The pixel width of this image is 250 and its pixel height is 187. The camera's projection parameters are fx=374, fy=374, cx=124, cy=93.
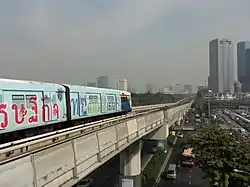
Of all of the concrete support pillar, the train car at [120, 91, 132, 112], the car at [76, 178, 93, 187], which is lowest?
the car at [76, 178, 93, 187]

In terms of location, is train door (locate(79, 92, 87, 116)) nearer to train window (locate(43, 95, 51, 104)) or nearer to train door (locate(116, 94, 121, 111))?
train window (locate(43, 95, 51, 104))

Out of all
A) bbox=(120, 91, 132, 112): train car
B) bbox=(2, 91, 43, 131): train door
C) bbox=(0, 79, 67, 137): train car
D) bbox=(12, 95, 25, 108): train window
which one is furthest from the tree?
bbox=(12, 95, 25, 108): train window

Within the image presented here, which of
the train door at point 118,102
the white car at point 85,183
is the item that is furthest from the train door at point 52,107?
the white car at point 85,183

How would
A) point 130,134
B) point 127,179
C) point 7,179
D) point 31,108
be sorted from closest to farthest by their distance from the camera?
point 7,179 → point 31,108 → point 130,134 → point 127,179

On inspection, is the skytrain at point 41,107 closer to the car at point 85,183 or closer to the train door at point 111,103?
the train door at point 111,103

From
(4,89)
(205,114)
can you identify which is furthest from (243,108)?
(4,89)

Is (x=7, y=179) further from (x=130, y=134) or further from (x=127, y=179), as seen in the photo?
(x=127, y=179)
